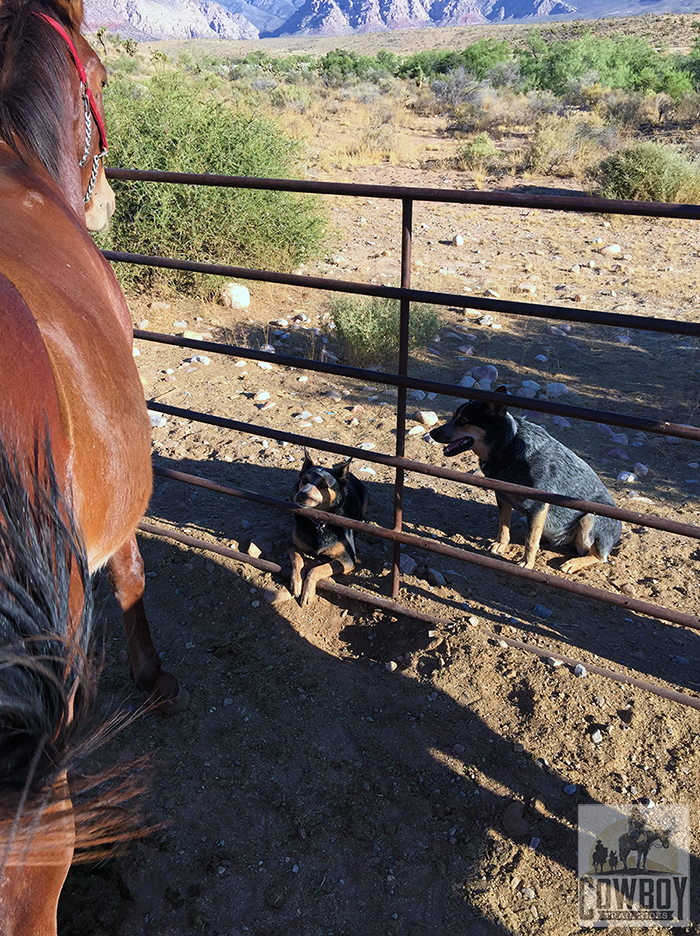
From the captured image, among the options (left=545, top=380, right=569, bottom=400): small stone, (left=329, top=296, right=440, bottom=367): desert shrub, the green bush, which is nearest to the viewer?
(left=545, top=380, right=569, bottom=400): small stone

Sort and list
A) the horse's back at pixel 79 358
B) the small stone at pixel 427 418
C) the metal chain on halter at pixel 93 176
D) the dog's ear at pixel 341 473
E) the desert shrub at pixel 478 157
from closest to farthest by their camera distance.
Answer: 1. the horse's back at pixel 79 358
2. the metal chain on halter at pixel 93 176
3. the dog's ear at pixel 341 473
4. the small stone at pixel 427 418
5. the desert shrub at pixel 478 157

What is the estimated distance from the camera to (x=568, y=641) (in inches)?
130

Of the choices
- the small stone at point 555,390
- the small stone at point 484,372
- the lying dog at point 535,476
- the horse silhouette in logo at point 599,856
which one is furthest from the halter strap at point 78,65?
the small stone at point 555,390

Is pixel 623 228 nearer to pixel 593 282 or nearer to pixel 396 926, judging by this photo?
pixel 593 282

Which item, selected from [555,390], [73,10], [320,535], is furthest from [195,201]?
[320,535]

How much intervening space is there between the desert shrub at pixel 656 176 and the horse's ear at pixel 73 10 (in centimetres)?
1074

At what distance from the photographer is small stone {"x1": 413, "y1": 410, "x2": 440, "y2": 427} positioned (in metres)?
5.66

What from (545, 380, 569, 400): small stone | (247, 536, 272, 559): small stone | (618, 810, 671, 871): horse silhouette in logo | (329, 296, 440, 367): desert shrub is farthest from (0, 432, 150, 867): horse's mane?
(329, 296, 440, 367): desert shrub

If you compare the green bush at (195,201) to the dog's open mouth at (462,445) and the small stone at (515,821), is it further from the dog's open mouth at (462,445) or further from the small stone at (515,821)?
the small stone at (515,821)

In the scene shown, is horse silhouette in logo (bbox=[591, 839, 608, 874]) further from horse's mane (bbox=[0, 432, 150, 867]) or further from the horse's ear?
the horse's ear

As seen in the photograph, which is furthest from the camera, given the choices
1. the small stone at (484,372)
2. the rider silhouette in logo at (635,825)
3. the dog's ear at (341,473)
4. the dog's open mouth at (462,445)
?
the small stone at (484,372)

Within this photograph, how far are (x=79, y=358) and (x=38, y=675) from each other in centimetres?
86

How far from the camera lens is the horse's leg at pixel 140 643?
2.83 metres

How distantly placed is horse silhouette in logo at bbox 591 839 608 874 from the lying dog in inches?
70.4
